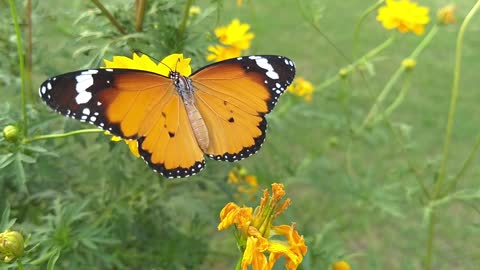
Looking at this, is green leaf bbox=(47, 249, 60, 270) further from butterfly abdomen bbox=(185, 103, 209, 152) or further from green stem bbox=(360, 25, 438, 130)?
green stem bbox=(360, 25, 438, 130)

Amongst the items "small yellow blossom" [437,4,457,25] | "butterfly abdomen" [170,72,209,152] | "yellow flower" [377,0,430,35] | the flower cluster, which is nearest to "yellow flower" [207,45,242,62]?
the flower cluster

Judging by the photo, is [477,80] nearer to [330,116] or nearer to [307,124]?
[307,124]

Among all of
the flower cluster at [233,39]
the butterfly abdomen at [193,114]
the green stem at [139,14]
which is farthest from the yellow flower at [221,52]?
the butterfly abdomen at [193,114]

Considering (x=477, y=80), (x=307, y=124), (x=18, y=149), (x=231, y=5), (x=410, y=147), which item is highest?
(x=18, y=149)

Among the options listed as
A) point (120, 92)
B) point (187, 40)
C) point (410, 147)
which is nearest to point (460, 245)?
point (410, 147)

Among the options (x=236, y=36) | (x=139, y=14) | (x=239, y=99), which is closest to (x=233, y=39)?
(x=236, y=36)
